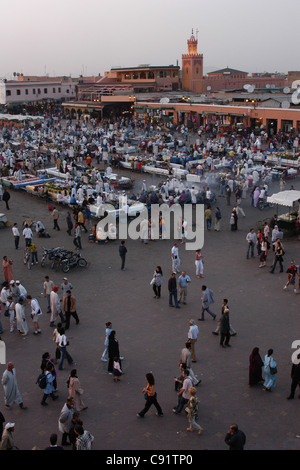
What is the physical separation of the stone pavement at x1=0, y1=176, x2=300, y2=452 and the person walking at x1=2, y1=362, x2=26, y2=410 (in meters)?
0.21

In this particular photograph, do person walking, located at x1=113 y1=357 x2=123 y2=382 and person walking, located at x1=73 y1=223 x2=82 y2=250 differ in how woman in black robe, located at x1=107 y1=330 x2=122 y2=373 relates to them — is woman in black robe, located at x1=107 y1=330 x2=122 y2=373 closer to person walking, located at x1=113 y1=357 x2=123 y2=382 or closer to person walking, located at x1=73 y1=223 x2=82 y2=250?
person walking, located at x1=113 y1=357 x2=123 y2=382

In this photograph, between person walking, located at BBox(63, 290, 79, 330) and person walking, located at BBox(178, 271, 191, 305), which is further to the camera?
person walking, located at BBox(178, 271, 191, 305)

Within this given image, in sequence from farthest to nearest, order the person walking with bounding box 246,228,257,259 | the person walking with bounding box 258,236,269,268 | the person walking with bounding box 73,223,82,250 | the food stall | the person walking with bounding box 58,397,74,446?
1. the food stall
2. the person walking with bounding box 73,223,82,250
3. the person walking with bounding box 246,228,257,259
4. the person walking with bounding box 258,236,269,268
5. the person walking with bounding box 58,397,74,446

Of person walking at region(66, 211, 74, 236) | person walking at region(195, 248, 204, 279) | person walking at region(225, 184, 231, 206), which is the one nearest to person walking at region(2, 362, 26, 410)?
person walking at region(195, 248, 204, 279)

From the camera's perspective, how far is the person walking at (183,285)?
1182 cm

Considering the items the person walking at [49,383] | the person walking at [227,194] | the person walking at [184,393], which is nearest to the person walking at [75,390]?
the person walking at [49,383]

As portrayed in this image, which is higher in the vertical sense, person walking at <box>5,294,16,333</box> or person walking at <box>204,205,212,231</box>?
person walking at <box>204,205,212,231</box>

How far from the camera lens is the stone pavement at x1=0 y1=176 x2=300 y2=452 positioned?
298 inches

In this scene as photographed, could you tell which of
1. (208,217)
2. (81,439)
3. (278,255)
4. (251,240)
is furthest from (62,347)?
(208,217)

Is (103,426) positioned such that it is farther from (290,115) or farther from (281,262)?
(290,115)

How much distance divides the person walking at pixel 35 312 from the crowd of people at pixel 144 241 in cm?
2

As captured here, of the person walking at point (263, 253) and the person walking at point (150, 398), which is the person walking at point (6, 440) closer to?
the person walking at point (150, 398)

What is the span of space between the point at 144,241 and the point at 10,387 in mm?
9294
